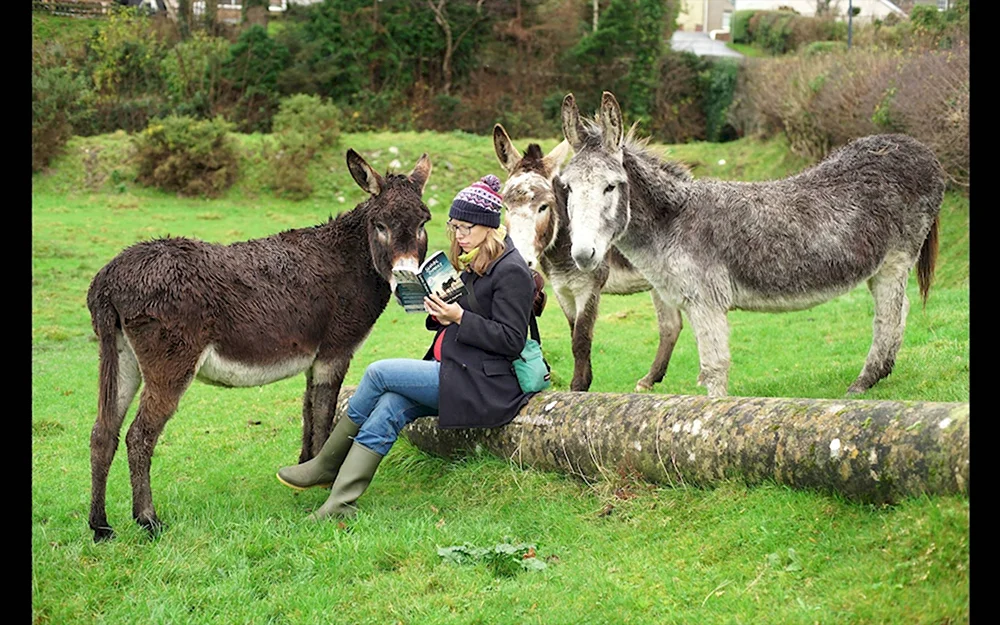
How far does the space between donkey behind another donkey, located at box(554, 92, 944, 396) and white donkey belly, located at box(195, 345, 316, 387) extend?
6.87ft

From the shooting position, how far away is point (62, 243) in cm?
1848

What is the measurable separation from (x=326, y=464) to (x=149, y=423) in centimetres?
112

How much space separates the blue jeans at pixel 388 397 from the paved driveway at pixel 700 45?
1287 inches

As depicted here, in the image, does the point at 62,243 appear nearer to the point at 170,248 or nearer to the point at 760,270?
the point at 170,248

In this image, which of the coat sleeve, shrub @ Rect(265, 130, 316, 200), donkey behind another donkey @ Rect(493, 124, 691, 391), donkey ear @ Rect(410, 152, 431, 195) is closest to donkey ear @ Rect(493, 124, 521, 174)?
donkey behind another donkey @ Rect(493, 124, 691, 391)

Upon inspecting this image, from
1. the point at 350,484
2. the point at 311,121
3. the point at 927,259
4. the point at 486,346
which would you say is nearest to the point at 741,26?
the point at 311,121

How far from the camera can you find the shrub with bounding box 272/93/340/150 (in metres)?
26.5

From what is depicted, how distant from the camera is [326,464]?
587 cm

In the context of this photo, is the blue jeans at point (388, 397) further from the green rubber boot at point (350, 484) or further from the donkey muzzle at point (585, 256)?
the donkey muzzle at point (585, 256)

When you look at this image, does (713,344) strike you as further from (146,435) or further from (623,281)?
(146,435)

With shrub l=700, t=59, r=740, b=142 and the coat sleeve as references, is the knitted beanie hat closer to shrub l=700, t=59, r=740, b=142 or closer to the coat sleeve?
the coat sleeve
